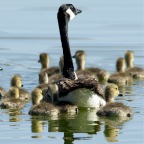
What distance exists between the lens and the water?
1431 centimetres

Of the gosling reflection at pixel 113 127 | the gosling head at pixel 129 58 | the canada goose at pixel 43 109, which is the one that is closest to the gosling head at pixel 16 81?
the canada goose at pixel 43 109

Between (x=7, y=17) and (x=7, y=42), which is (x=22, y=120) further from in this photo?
(x=7, y=17)

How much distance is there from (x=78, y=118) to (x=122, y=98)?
6.33 feet

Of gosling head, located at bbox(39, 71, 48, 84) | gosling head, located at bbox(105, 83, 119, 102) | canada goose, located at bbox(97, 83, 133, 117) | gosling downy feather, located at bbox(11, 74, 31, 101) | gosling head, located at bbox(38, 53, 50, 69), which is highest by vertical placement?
gosling head, located at bbox(38, 53, 50, 69)

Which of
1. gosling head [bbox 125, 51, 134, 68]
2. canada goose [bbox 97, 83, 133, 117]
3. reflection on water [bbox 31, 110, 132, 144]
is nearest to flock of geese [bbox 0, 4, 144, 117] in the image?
canada goose [bbox 97, 83, 133, 117]

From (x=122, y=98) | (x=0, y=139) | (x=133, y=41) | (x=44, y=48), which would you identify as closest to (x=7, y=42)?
(x=44, y=48)

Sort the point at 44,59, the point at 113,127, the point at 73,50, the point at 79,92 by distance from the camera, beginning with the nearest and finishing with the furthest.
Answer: the point at 113,127, the point at 79,92, the point at 44,59, the point at 73,50

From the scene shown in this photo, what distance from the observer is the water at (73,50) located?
14312mm

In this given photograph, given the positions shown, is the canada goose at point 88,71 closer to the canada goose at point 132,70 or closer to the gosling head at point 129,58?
the canada goose at point 132,70

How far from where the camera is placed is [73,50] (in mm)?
22875

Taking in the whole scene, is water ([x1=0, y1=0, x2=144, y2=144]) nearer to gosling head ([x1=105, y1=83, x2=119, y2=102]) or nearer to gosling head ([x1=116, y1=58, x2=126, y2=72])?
gosling head ([x1=105, y1=83, x2=119, y2=102])

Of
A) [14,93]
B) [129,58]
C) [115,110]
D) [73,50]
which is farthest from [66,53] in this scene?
[73,50]

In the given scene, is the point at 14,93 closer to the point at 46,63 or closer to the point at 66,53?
the point at 66,53

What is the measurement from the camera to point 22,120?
15305 mm
